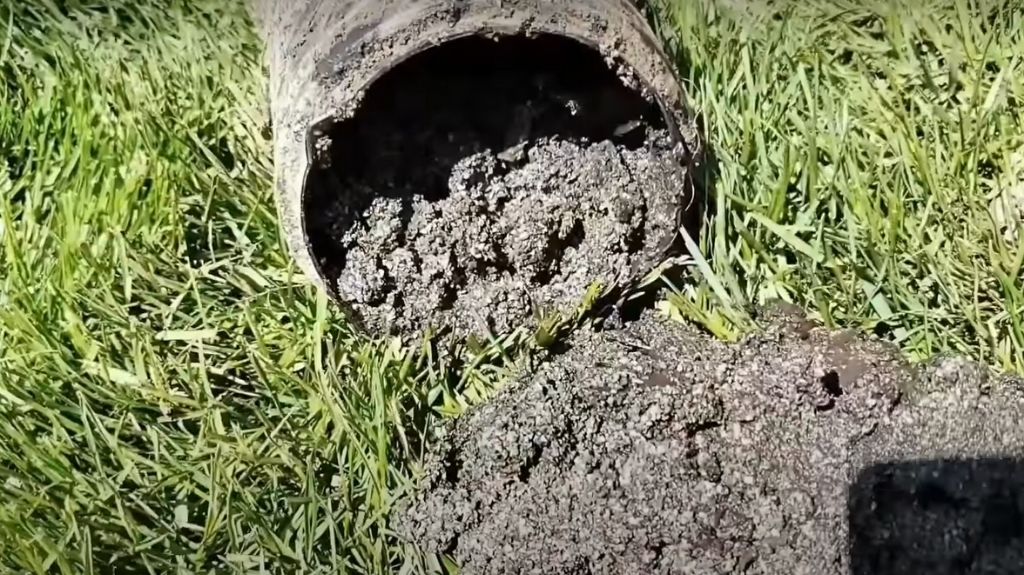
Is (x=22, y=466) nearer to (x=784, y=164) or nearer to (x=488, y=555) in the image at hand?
(x=488, y=555)

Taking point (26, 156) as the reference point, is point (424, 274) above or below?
below

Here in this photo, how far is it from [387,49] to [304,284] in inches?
17.9

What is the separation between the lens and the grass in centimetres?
154

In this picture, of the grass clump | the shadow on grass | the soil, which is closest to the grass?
the grass clump

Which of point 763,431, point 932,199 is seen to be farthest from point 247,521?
point 932,199

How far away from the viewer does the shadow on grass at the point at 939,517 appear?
1.33 metres

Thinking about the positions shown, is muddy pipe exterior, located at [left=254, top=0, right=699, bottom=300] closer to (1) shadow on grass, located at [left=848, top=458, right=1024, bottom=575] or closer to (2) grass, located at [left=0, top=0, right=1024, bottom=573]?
(2) grass, located at [left=0, top=0, right=1024, bottom=573]

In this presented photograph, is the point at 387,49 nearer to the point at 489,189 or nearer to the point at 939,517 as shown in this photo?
the point at 489,189

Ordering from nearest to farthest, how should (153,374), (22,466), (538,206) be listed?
(22,466) → (153,374) → (538,206)

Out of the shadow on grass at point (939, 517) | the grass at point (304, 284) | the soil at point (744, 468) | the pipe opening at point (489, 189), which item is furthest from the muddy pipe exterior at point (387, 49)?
the shadow on grass at point (939, 517)

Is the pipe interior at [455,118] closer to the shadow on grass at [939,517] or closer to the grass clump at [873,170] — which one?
the grass clump at [873,170]

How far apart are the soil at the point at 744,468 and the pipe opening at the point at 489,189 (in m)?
0.24

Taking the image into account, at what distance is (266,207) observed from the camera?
6.20 ft

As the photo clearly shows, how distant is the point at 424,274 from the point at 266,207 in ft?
1.13
